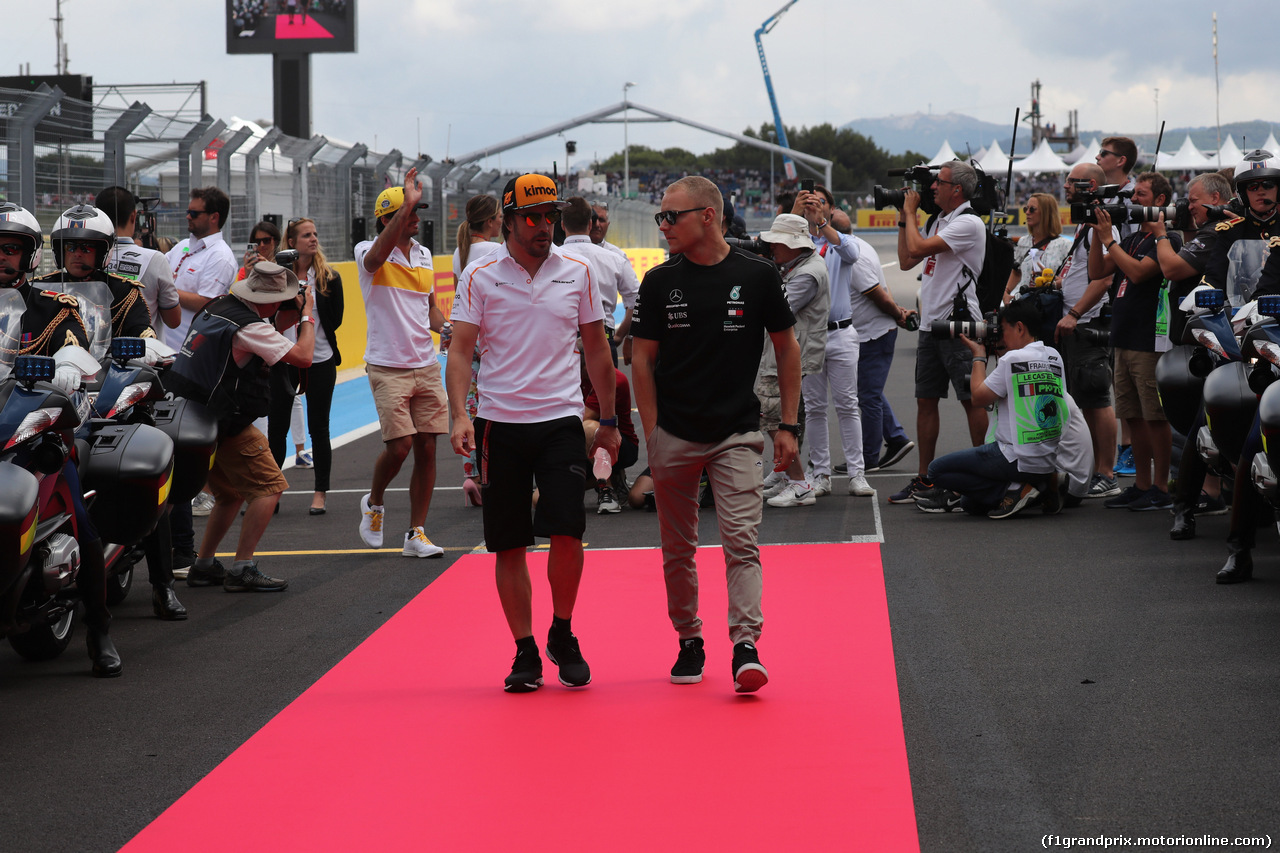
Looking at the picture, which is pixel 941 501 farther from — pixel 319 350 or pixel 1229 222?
pixel 319 350

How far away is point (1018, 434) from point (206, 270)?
531 centimetres

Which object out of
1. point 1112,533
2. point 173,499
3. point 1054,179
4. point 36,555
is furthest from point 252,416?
point 1054,179

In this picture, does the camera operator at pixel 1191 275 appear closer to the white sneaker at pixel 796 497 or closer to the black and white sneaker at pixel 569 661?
the white sneaker at pixel 796 497

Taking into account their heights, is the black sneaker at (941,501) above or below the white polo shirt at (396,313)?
below

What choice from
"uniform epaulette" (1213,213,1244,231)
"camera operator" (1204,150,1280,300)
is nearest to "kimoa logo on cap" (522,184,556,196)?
"camera operator" (1204,150,1280,300)

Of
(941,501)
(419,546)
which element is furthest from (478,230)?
(941,501)

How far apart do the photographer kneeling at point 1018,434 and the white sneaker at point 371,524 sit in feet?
11.4

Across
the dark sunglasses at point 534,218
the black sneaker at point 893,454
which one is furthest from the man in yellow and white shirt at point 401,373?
the black sneaker at point 893,454

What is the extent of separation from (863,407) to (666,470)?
17.2 feet

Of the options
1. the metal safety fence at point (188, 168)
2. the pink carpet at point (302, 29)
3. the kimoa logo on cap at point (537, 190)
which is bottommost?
the kimoa logo on cap at point (537, 190)

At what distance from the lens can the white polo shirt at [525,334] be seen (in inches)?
201

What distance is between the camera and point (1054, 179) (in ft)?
302

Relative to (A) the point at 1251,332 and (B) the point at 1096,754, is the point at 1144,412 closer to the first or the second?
(A) the point at 1251,332

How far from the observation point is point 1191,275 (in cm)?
792
